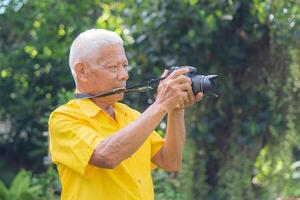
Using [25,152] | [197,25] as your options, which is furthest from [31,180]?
[197,25]

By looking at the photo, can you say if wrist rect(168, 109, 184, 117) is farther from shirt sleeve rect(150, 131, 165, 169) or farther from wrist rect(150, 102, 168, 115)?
wrist rect(150, 102, 168, 115)

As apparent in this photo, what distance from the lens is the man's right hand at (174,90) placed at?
2.96m

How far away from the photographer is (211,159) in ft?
22.2

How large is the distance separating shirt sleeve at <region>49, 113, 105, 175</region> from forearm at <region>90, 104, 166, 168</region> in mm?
65

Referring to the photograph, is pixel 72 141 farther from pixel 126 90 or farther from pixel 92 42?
pixel 92 42

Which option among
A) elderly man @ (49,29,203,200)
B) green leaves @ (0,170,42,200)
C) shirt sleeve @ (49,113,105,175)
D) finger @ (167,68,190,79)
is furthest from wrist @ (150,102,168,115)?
green leaves @ (0,170,42,200)

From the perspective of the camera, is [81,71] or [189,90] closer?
[189,90]

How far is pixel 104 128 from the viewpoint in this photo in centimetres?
315

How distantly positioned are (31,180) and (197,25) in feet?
6.18

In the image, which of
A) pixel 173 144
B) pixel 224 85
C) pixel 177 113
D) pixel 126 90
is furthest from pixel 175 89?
pixel 224 85

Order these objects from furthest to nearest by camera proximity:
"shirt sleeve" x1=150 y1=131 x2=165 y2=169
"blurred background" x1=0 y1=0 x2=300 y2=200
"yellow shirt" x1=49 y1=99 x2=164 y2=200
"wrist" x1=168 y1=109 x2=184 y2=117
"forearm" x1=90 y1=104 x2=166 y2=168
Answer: "blurred background" x1=0 y1=0 x2=300 y2=200 → "shirt sleeve" x1=150 y1=131 x2=165 y2=169 → "wrist" x1=168 y1=109 x2=184 y2=117 → "yellow shirt" x1=49 y1=99 x2=164 y2=200 → "forearm" x1=90 y1=104 x2=166 y2=168

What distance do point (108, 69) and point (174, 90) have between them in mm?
320

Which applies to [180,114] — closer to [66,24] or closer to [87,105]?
[87,105]

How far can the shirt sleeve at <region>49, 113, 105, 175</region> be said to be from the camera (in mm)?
2979
